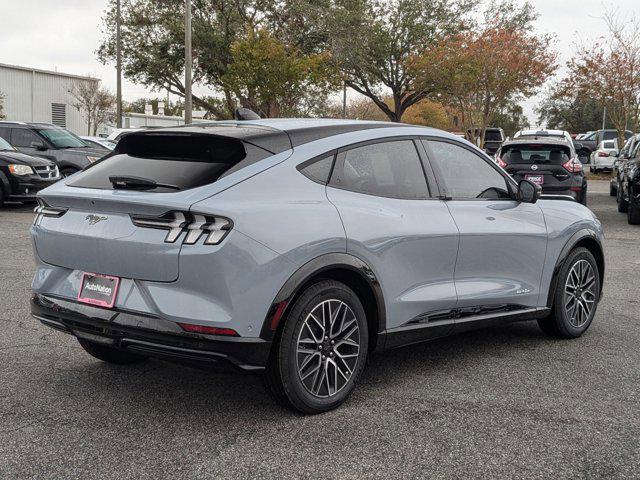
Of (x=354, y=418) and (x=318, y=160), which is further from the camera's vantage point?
(x=318, y=160)

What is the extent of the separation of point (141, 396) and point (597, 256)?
3.81m

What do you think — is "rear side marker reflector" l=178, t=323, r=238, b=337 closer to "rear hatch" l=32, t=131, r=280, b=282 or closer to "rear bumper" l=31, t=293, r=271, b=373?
"rear bumper" l=31, t=293, r=271, b=373

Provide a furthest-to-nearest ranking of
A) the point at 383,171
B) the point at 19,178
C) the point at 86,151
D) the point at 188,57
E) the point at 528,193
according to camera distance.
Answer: the point at 188,57 < the point at 86,151 < the point at 19,178 < the point at 528,193 < the point at 383,171

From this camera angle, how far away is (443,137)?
4.99 meters

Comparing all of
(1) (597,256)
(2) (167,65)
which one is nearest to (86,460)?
(1) (597,256)

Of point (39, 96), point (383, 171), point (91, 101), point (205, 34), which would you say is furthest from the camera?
point (91, 101)

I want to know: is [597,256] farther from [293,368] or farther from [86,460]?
[86,460]

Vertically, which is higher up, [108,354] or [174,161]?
[174,161]

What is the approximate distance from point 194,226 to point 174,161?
21.4 inches

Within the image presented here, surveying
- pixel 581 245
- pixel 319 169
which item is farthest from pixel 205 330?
pixel 581 245

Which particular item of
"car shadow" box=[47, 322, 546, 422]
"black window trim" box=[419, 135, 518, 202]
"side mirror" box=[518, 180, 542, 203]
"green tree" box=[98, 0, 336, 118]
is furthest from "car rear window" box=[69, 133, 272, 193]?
"green tree" box=[98, 0, 336, 118]

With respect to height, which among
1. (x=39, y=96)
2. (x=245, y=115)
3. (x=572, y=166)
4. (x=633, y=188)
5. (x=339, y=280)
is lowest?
(x=339, y=280)

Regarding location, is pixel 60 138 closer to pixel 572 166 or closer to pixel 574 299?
pixel 572 166

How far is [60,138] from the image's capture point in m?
18.1
